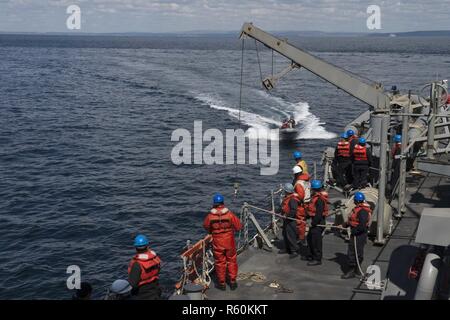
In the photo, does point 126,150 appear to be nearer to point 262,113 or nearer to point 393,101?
point 262,113

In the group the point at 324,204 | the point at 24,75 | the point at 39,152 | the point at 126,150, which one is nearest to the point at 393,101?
Result: the point at 324,204

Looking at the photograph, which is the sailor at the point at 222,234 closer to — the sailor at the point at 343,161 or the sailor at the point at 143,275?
the sailor at the point at 143,275

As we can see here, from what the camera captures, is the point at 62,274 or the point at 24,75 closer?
the point at 62,274

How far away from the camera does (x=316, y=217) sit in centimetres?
1116

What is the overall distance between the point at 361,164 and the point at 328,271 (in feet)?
18.9

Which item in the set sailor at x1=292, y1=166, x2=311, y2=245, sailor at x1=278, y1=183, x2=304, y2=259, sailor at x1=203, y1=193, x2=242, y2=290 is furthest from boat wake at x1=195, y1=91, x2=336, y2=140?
sailor at x1=203, y1=193, x2=242, y2=290

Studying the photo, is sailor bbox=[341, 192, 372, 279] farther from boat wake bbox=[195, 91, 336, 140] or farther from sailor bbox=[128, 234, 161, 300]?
boat wake bbox=[195, 91, 336, 140]

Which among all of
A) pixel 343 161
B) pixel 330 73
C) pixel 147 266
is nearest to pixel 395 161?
pixel 343 161

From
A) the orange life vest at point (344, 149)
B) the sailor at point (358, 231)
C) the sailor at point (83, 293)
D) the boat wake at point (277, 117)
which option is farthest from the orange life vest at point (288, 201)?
the boat wake at point (277, 117)

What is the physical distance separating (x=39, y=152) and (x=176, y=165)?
9.78 metres

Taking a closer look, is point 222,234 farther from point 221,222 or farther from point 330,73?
point 330,73

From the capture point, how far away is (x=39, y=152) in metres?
35.9

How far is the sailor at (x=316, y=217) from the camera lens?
11172 millimetres

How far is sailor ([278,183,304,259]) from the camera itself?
453 inches
